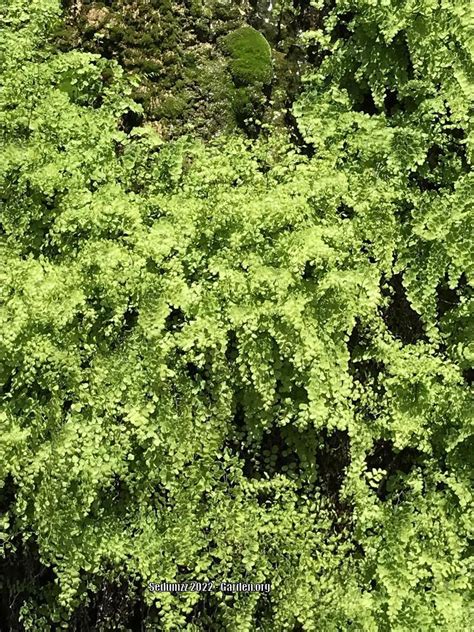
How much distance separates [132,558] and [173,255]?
56.5 inches

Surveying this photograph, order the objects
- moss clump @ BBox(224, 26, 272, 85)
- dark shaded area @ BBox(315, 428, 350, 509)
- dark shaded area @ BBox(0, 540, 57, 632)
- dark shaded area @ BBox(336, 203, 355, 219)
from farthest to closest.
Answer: moss clump @ BBox(224, 26, 272, 85) → dark shaded area @ BBox(315, 428, 350, 509) → dark shaded area @ BBox(0, 540, 57, 632) → dark shaded area @ BBox(336, 203, 355, 219)

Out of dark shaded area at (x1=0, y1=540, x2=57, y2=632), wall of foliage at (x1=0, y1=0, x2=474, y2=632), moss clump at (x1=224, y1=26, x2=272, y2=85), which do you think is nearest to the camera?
wall of foliage at (x1=0, y1=0, x2=474, y2=632)

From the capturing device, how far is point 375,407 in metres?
3.65

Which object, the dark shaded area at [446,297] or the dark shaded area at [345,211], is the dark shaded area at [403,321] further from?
the dark shaded area at [345,211]

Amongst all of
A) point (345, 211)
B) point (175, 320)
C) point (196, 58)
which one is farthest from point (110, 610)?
point (196, 58)

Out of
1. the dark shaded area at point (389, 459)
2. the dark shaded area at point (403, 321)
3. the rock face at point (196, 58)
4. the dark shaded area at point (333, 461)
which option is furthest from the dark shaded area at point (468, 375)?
the rock face at point (196, 58)

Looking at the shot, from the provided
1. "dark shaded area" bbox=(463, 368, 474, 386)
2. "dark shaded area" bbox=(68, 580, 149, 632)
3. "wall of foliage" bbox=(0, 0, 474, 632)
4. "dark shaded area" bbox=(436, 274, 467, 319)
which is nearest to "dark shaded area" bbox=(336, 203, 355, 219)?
"wall of foliage" bbox=(0, 0, 474, 632)

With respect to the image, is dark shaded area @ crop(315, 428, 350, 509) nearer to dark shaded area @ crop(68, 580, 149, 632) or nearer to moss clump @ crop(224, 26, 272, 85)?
dark shaded area @ crop(68, 580, 149, 632)

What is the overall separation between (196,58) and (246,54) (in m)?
0.28

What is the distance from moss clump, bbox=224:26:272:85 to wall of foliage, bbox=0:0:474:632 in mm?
353

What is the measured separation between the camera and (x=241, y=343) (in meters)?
3.28

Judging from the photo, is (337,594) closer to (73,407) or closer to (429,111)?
(73,407)

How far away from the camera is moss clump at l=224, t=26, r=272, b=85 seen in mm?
4062

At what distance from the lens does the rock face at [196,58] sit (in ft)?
13.1
